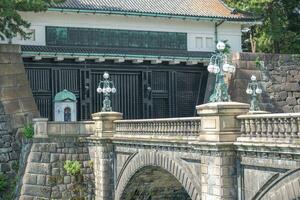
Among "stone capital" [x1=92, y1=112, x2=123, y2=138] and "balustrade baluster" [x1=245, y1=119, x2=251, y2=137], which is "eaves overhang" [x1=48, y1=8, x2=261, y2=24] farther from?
"balustrade baluster" [x1=245, y1=119, x2=251, y2=137]

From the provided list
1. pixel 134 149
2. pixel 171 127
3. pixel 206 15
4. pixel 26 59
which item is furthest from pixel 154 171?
pixel 206 15

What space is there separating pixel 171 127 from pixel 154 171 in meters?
4.36

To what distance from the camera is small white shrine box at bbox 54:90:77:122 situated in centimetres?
3438

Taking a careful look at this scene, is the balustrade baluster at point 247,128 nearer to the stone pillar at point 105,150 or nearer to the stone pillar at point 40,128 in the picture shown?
the stone pillar at point 105,150

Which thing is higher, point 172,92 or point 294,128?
point 172,92

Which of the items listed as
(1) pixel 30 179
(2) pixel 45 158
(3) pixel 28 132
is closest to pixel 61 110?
(3) pixel 28 132

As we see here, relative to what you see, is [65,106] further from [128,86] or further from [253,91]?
[253,91]

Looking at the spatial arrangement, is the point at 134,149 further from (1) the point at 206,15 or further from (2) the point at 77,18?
(1) the point at 206,15

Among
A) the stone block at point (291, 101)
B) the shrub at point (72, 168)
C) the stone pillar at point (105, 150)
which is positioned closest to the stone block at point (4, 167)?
the shrub at point (72, 168)

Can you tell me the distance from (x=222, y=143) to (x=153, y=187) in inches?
419

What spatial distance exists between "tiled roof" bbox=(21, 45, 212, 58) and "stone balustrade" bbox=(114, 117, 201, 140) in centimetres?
828

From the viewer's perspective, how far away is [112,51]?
1425 inches

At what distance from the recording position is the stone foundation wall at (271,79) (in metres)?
37.3

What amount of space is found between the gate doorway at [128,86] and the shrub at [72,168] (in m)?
5.62
